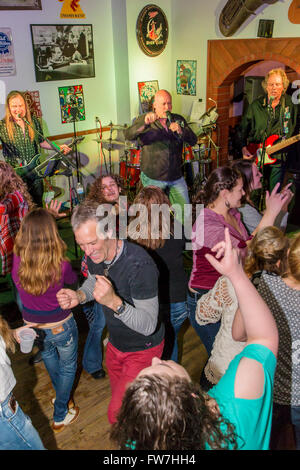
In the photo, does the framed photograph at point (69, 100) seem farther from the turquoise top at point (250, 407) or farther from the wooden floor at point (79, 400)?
the turquoise top at point (250, 407)

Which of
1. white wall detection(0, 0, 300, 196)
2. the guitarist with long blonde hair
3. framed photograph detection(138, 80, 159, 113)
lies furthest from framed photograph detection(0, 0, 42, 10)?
framed photograph detection(138, 80, 159, 113)

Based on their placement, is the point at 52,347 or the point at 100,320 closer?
the point at 52,347

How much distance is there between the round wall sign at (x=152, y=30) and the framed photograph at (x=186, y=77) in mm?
398

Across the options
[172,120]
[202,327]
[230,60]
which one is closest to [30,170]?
[172,120]

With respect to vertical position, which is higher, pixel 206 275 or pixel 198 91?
pixel 198 91

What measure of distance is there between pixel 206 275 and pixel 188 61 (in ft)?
15.0

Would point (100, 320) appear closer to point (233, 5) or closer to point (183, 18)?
point (233, 5)

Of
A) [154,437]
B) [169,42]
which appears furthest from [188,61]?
[154,437]

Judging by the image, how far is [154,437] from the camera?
0.91m

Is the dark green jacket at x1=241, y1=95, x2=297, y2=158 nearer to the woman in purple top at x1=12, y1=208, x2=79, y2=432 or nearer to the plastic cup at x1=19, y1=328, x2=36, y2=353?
the woman in purple top at x1=12, y1=208, x2=79, y2=432

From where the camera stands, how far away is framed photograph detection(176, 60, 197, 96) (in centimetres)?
577

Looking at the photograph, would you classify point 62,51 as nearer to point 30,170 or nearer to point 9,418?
point 30,170

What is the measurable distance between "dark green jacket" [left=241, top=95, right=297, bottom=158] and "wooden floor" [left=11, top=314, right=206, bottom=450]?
2.56 metres

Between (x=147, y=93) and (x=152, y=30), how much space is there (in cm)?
86
